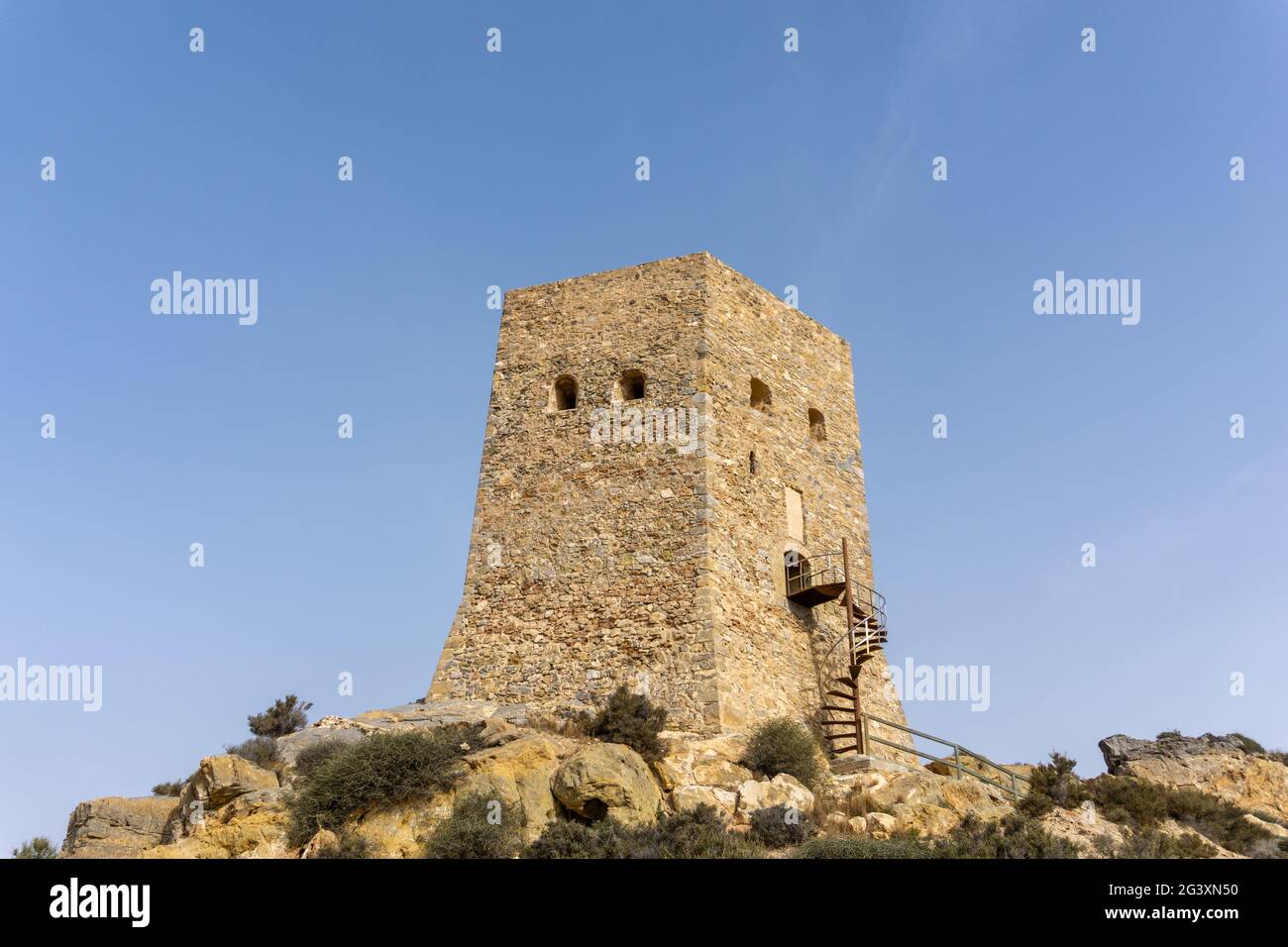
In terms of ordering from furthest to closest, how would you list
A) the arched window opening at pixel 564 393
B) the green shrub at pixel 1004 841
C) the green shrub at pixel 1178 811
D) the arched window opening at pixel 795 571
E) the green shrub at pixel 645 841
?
1. the arched window opening at pixel 564 393
2. the arched window opening at pixel 795 571
3. the green shrub at pixel 1178 811
4. the green shrub at pixel 645 841
5. the green shrub at pixel 1004 841

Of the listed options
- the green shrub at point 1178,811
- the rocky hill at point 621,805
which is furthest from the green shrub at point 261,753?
the green shrub at point 1178,811

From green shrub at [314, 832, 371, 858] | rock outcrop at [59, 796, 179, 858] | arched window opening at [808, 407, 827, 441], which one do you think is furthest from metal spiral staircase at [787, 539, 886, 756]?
rock outcrop at [59, 796, 179, 858]

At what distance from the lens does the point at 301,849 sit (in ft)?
41.0

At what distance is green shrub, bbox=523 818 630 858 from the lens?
11766 millimetres

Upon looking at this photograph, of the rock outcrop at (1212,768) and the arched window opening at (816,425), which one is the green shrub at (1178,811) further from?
the arched window opening at (816,425)

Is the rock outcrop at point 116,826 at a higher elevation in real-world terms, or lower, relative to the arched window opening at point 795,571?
lower

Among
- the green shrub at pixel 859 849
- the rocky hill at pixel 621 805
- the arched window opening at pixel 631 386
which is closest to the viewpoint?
the green shrub at pixel 859 849

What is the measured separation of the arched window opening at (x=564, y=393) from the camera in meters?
18.8

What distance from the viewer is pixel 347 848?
1198cm

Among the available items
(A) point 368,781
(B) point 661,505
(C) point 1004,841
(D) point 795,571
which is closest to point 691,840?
(C) point 1004,841

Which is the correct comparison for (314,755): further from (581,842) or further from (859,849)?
(859,849)

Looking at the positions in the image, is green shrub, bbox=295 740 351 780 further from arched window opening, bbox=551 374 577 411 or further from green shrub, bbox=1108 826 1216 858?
green shrub, bbox=1108 826 1216 858

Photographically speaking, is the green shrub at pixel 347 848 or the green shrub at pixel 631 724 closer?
the green shrub at pixel 347 848

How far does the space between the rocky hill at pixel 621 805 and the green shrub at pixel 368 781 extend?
0.11ft
